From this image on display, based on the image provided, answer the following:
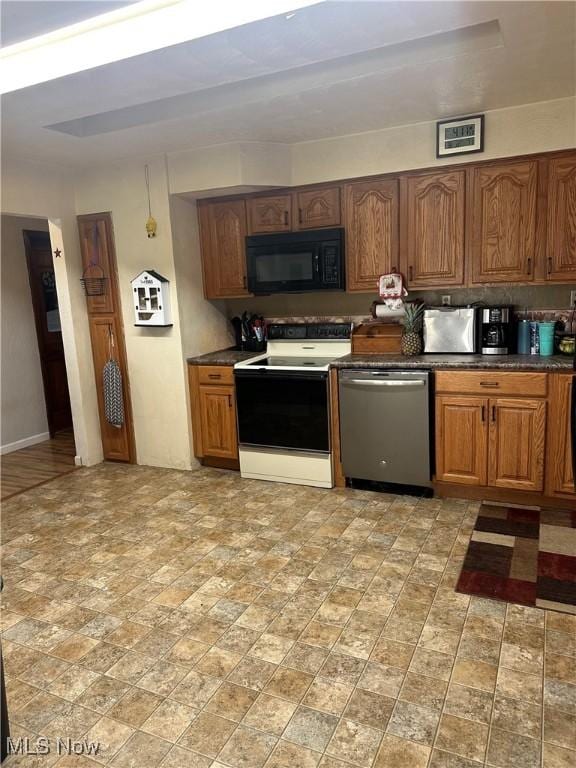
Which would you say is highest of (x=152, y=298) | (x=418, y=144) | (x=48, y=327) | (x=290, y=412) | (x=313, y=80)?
(x=313, y=80)

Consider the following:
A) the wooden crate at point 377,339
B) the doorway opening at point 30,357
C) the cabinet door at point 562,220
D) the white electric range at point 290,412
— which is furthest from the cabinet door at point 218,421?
the cabinet door at point 562,220

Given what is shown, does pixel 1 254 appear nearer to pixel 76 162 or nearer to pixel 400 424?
pixel 76 162

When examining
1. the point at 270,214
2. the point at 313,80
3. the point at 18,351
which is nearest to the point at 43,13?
the point at 313,80

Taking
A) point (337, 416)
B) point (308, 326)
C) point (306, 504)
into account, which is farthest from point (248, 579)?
point (308, 326)

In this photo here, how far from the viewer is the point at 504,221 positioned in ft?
11.4

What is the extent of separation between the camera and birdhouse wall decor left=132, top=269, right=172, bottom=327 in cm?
414

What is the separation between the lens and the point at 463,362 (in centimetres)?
341

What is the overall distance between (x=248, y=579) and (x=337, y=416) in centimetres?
139

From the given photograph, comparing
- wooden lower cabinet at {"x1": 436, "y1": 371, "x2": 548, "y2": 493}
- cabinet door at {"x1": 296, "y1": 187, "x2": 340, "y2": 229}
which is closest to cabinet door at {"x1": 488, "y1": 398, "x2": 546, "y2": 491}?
wooden lower cabinet at {"x1": 436, "y1": 371, "x2": 548, "y2": 493}

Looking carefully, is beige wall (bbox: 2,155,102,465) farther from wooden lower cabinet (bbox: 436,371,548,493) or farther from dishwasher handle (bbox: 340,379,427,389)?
wooden lower cabinet (bbox: 436,371,548,493)

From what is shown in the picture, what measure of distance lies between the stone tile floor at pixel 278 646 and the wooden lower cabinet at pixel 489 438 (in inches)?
9.9

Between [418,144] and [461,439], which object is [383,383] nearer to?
[461,439]

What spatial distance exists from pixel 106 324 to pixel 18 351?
4.51 feet

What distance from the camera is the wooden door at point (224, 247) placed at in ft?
13.9
